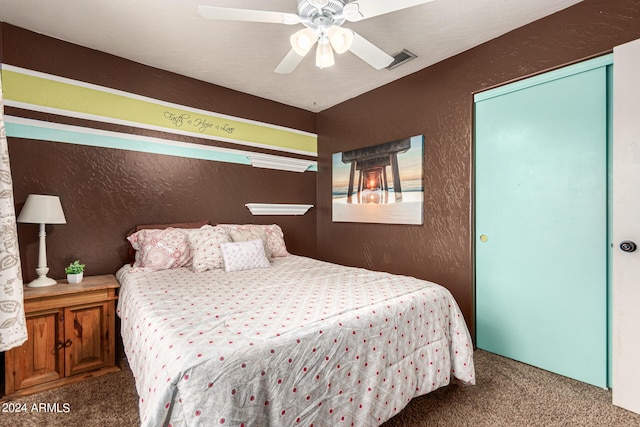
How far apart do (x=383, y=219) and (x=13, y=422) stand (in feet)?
9.89

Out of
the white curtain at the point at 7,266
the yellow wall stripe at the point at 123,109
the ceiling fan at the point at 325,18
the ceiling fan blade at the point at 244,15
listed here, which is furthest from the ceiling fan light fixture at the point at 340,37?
the yellow wall stripe at the point at 123,109

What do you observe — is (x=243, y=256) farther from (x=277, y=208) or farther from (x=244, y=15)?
(x=244, y=15)

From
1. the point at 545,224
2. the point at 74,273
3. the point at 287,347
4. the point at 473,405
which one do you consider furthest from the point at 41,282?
the point at 545,224

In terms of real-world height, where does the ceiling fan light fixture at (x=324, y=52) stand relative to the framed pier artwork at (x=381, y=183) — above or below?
above

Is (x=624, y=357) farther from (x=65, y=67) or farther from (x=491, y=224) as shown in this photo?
(x=65, y=67)

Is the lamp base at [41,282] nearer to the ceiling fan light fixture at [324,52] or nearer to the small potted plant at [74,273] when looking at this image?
the small potted plant at [74,273]

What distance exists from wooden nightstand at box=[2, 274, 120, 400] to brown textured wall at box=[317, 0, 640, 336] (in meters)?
2.42

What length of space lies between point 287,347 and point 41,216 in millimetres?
2025

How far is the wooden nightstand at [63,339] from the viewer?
187cm

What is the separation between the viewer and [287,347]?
3.84 ft

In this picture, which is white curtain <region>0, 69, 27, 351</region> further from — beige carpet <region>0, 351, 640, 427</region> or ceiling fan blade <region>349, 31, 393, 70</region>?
ceiling fan blade <region>349, 31, 393, 70</region>

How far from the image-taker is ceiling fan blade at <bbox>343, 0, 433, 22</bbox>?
148cm

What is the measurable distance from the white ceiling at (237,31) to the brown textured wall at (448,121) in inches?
5.5

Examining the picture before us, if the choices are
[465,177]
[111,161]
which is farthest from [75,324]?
[465,177]
